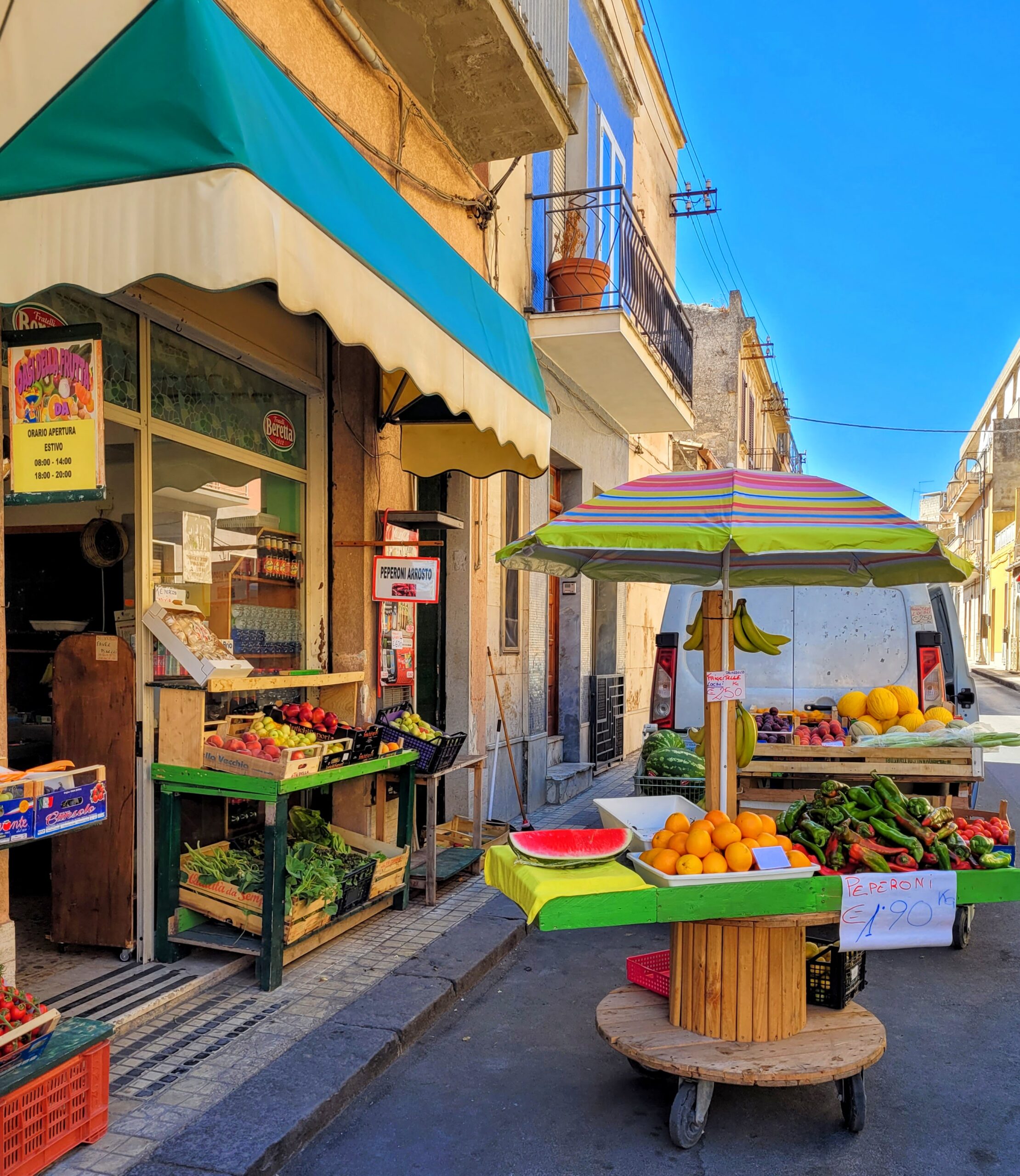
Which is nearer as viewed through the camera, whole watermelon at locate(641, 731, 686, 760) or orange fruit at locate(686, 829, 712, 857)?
orange fruit at locate(686, 829, 712, 857)

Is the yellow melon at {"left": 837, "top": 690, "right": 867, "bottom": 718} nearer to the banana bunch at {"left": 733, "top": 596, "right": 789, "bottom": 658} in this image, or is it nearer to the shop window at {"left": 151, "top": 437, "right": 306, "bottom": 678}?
the banana bunch at {"left": 733, "top": 596, "right": 789, "bottom": 658}

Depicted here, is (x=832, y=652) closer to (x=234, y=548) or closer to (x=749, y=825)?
(x=749, y=825)

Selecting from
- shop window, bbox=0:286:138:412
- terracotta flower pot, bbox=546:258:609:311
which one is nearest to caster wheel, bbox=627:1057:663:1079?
shop window, bbox=0:286:138:412

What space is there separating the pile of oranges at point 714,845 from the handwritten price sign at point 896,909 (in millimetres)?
203

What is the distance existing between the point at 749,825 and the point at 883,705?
11.7 feet

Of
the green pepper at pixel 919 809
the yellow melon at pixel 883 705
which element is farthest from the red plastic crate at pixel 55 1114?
the yellow melon at pixel 883 705

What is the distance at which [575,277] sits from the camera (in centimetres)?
993

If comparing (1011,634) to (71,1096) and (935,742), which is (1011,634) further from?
(71,1096)

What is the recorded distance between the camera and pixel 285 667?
6.21 meters

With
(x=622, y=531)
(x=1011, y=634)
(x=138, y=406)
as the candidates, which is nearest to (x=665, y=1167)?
(x=622, y=531)

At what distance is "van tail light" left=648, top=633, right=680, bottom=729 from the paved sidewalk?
238 centimetres

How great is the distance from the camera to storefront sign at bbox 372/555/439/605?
253 inches

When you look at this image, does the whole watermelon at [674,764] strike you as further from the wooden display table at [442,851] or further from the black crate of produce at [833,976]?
the black crate of produce at [833,976]

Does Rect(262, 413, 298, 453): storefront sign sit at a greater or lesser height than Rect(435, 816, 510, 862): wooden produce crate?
greater
